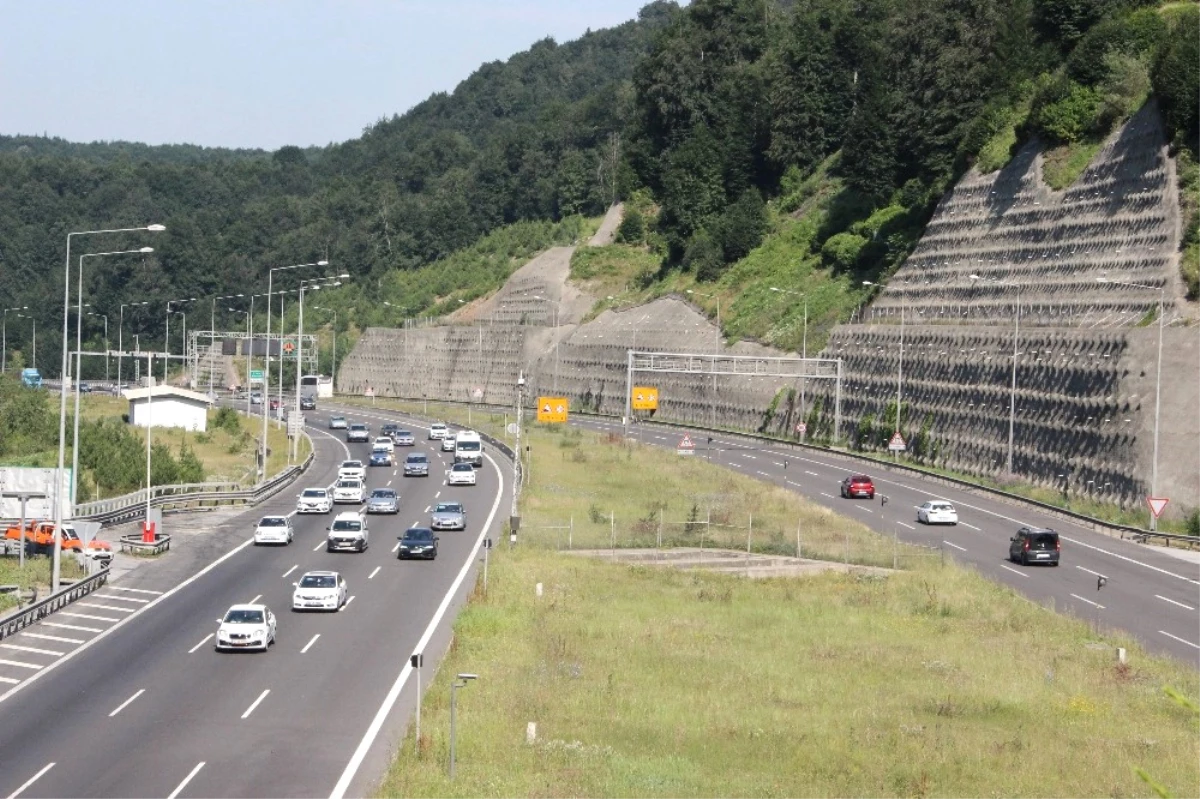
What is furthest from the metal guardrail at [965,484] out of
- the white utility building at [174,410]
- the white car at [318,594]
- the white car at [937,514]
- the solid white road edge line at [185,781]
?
the solid white road edge line at [185,781]

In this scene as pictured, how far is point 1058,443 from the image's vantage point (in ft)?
266

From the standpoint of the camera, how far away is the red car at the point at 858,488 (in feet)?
270

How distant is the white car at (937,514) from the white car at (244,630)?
3816 cm

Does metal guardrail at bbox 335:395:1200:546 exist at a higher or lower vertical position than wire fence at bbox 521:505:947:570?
higher

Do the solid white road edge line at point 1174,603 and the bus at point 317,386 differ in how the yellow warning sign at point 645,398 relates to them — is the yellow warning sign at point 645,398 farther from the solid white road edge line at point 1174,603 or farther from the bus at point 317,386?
the solid white road edge line at point 1174,603

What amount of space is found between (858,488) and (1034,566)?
2106cm

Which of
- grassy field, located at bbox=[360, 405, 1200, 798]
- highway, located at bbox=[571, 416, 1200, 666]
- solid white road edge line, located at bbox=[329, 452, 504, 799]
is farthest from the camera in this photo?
highway, located at bbox=[571, 416, 1200, 666]

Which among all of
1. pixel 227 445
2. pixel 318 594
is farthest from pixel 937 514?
pixel 227 445

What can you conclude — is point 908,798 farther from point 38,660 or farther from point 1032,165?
point 1032,165

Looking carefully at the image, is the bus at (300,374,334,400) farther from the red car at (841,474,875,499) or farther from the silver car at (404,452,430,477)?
the red car at (841,474,875,499)

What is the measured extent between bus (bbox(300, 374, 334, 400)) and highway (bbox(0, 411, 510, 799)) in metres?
116

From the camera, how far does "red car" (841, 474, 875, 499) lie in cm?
8225

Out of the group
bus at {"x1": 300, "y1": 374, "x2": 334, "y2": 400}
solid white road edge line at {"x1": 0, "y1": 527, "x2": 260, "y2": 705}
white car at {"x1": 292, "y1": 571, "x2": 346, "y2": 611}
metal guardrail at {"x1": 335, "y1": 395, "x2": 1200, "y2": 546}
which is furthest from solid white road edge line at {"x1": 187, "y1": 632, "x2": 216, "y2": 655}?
bus at {"x1": 300, "y1": 374, "x2": 334, "y2": 400}

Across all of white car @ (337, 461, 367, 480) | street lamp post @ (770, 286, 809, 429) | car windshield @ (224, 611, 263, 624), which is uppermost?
street lamp post @ (770, 286, 809, 429)
